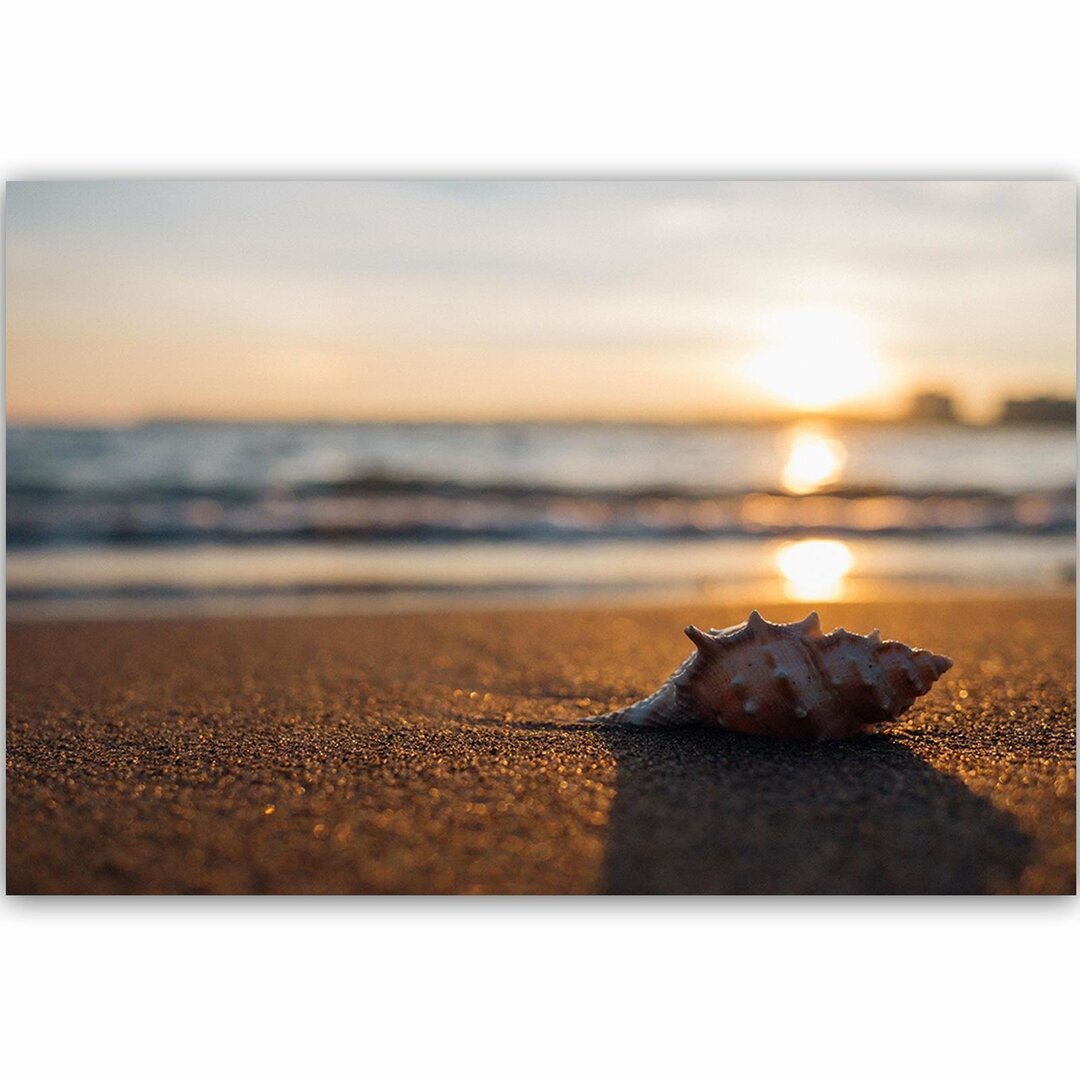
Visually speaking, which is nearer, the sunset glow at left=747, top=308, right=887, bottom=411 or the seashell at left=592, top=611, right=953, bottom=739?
the seashell at left=592, top=611, right=953, bottom=739

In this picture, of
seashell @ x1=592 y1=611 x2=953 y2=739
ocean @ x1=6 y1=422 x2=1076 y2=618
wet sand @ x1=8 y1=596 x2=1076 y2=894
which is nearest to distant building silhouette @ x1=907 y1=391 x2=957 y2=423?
ocean @ x1=6 y1=422 x2=1076 y2=618

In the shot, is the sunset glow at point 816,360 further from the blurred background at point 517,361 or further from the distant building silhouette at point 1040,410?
the distant building silhouette at point 1040,410

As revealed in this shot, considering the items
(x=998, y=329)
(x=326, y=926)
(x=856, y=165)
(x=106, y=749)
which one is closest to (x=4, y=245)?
(x=106, y=749)

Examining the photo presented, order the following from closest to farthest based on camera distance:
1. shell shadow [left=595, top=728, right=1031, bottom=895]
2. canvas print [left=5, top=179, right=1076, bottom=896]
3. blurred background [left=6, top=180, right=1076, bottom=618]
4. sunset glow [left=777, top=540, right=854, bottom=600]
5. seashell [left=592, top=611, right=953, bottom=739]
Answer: shell shadow [left=595, top=728, right=1031, bottom=895]
canvas print [left=5, top=179, right=1076, bottom=896]
seashell [left=592, top=611, right=953, bottom=739]
blurred background [left=6, top=180, right=1076, bottom=618]
sunset glow [left=777, top=540, right=854, bottom=600]

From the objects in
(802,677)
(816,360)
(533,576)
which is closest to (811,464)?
(533,576)

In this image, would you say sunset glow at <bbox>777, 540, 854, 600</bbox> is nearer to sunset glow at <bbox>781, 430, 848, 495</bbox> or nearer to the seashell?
sunset glow at <bbox>781, 430, 848, 495</bbox>

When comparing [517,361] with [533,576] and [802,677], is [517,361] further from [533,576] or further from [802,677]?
[802,677]

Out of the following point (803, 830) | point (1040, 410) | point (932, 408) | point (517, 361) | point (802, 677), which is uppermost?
point (517, 361)

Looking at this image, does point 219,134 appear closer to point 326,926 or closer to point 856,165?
point 856,165
